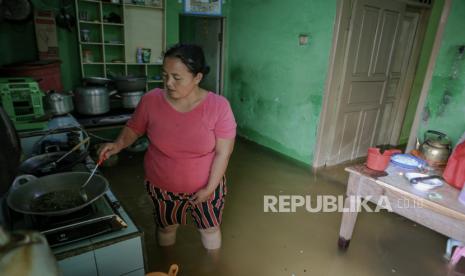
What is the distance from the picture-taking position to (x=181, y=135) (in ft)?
4.49

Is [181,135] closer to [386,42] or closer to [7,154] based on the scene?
[7,154]

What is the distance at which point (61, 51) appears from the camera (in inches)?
125

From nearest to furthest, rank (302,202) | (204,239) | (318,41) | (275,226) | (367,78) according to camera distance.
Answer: (204,239) < (275,226) < (302,202) < (318,41) < (367,78)

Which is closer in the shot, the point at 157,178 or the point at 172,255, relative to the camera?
the point at 157,178

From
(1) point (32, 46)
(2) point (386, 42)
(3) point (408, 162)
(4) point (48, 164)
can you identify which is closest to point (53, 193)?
(4) point (48, 164)

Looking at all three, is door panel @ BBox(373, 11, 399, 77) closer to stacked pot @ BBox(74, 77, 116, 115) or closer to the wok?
stacked pot @ BBox(74, 77, 116, 115)

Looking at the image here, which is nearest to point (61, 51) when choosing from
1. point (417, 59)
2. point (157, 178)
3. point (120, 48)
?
point (120, 48)

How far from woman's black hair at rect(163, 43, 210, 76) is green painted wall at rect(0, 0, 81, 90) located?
8.07ft

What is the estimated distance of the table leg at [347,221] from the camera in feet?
5.97

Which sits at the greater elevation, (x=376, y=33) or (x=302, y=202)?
(x=376, y=33)

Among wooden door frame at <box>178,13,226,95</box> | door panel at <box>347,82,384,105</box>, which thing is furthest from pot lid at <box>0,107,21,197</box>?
wooden door frame at <box>178,13,226,95</box>

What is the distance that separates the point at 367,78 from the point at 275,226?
80.4 inches

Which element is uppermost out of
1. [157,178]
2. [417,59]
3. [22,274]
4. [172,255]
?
[417,59]

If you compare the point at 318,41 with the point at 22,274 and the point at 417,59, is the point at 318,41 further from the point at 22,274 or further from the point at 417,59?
the point at 22,274
